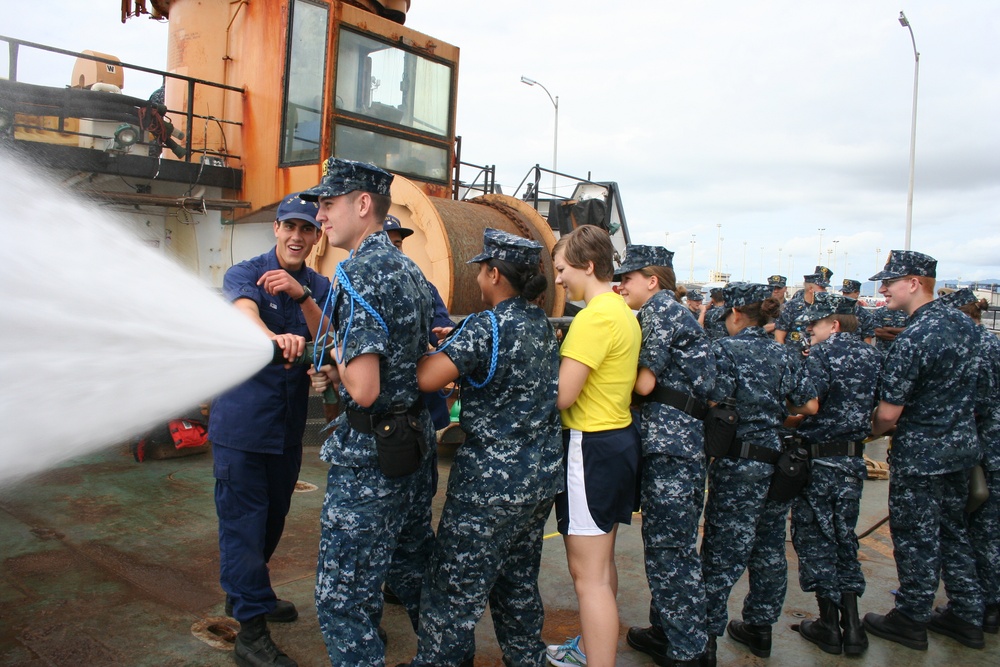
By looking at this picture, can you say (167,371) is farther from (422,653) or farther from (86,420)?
(422,653)

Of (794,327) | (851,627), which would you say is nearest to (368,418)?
(851,627)

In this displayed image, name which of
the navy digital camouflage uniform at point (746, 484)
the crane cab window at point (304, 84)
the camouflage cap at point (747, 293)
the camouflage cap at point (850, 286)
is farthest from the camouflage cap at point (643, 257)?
the camouflage cap at point (850, 286)

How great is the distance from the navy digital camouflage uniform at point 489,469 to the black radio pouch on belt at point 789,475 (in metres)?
1.33

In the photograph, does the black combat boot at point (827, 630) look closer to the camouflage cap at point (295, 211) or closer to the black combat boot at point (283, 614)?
Answer: the black combat boot at point (283, 614)

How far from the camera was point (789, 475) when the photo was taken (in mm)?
3609

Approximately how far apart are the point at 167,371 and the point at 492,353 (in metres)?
1.34

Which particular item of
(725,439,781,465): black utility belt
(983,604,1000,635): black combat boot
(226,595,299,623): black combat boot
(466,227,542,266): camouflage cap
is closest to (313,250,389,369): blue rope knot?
(466,227,542,266): camouflage cap

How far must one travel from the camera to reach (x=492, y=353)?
2795 millimetres

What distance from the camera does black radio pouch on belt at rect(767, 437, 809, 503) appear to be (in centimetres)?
362

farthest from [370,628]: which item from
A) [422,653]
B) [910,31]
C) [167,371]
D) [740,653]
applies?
[910,31]

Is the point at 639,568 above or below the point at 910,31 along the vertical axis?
below

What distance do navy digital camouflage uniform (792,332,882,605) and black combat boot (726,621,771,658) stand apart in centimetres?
38

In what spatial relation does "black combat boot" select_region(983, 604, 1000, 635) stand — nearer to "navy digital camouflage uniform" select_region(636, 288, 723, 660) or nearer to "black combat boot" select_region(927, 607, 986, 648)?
"black combat boot" select_region(927, 607, 986, 648)

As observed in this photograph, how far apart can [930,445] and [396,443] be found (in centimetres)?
304
